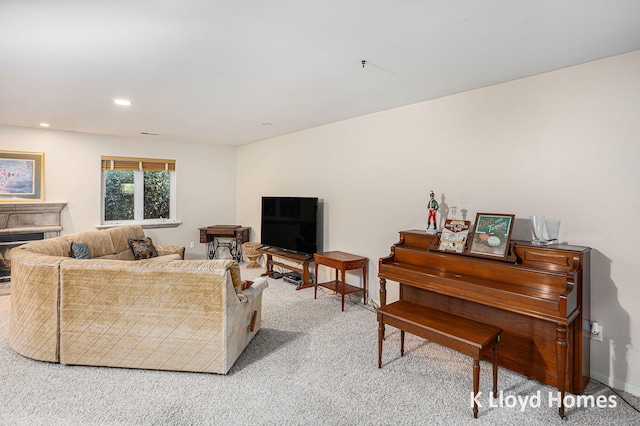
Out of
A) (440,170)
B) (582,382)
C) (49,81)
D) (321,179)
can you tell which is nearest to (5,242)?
(49,81)

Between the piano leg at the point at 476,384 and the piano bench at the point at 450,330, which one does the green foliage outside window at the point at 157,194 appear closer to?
the piano bench at the point at 450,330

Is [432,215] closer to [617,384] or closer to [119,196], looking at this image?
[617,384]

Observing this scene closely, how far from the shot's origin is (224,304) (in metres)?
2.47

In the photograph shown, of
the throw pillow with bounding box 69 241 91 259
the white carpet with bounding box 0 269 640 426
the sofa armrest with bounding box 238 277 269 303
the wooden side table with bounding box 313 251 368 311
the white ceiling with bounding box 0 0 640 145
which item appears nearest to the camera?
the white ceiling with bounding box 0 0 640 145

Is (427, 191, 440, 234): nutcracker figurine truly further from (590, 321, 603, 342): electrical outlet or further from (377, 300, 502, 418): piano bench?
(590, 321, 603, 342): electrical outlet

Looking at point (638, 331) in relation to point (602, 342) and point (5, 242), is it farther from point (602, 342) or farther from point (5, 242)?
point (5, 242)

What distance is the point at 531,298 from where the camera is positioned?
217 centimetres

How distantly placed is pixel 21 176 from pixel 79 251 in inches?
94.5

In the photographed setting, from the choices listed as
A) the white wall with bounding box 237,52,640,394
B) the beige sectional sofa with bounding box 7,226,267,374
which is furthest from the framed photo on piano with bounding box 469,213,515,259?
the beige sectional sofa with bounding box 7,226,267,374

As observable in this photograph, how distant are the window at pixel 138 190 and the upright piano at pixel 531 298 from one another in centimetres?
505

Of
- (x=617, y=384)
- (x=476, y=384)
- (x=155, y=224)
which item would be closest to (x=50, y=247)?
(x=155, y=224)

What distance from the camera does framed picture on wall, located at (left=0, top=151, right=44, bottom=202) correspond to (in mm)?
4883

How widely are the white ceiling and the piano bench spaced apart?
1.91m

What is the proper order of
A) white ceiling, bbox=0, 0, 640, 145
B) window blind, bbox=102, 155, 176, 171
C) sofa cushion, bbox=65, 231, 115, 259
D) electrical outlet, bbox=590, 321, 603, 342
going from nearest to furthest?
white ceiling, bbox=0, 0, 640, 145 → electrical outlet, bbox=590, 321, 603, 342 → sofa cushion, bbox=65, 231, 115, 259 → window blind, bbox=102, 155, 176, 171
